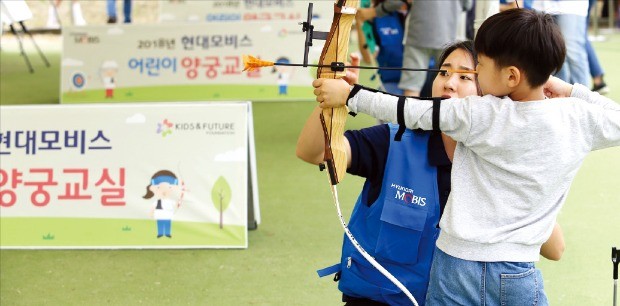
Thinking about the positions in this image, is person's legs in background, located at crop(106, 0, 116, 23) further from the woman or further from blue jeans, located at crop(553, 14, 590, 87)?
the woman

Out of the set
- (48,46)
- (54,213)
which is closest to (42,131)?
(54,213)

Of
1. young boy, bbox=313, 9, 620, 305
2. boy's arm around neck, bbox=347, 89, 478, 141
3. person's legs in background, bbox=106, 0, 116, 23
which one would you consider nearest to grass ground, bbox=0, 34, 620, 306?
young boy, bbox=313, 9, 620, 305

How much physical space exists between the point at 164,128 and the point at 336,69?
8.26ft

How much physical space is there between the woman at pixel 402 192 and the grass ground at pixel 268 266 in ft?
4.38

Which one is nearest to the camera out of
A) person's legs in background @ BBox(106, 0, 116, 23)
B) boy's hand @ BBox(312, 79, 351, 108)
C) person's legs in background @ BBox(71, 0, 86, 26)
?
boy's hand @ BBox(312, 79, 351, 108)

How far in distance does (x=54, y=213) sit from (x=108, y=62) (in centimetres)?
412

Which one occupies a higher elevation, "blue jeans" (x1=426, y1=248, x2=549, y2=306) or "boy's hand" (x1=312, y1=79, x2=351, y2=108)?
"boy's hand" (x1=312, y1=79, x2=351, y2=108)

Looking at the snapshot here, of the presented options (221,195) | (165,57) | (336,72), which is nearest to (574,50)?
(165,57)

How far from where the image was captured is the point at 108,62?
8383mm

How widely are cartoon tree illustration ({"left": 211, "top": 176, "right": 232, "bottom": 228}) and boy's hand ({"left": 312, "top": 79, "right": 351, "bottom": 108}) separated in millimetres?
2417

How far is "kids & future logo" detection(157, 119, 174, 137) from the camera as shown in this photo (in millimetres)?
4488

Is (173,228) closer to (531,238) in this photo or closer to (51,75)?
(531,238)

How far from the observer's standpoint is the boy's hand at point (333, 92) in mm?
2023

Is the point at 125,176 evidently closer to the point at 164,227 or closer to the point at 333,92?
the point at 164,227
